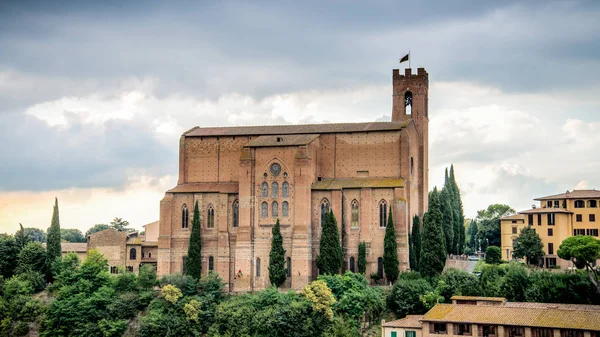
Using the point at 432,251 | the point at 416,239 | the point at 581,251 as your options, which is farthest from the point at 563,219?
the point at 432,251

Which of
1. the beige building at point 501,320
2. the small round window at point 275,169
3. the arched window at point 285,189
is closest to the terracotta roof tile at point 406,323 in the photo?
the beige building at point 501,320

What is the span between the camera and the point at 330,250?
60.5 m

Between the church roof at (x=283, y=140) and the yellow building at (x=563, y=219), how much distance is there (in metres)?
18.8

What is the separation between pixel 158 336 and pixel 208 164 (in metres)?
16.8

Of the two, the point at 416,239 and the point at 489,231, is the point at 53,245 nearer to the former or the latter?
the point at 416,239

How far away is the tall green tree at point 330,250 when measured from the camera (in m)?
60.4

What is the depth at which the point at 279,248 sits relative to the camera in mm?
61375

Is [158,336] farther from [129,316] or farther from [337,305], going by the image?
[337,305]

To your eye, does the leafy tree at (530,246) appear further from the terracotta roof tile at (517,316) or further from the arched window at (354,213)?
the terracotta roof tile at (517,316)

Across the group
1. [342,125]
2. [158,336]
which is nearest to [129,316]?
[158,336]

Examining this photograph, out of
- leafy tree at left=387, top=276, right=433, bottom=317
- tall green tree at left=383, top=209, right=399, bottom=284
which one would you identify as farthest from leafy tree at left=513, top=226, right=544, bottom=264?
leafy tree at left=387, top=276, right=433, bottom=317

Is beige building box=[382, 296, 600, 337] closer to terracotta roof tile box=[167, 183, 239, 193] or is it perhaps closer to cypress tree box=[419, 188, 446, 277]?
cypress tree box=[419, 188, 446, 277]

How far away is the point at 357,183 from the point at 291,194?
524 centimetres

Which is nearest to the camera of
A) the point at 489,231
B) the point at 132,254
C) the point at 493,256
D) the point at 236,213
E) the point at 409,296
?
the point at 409,296
